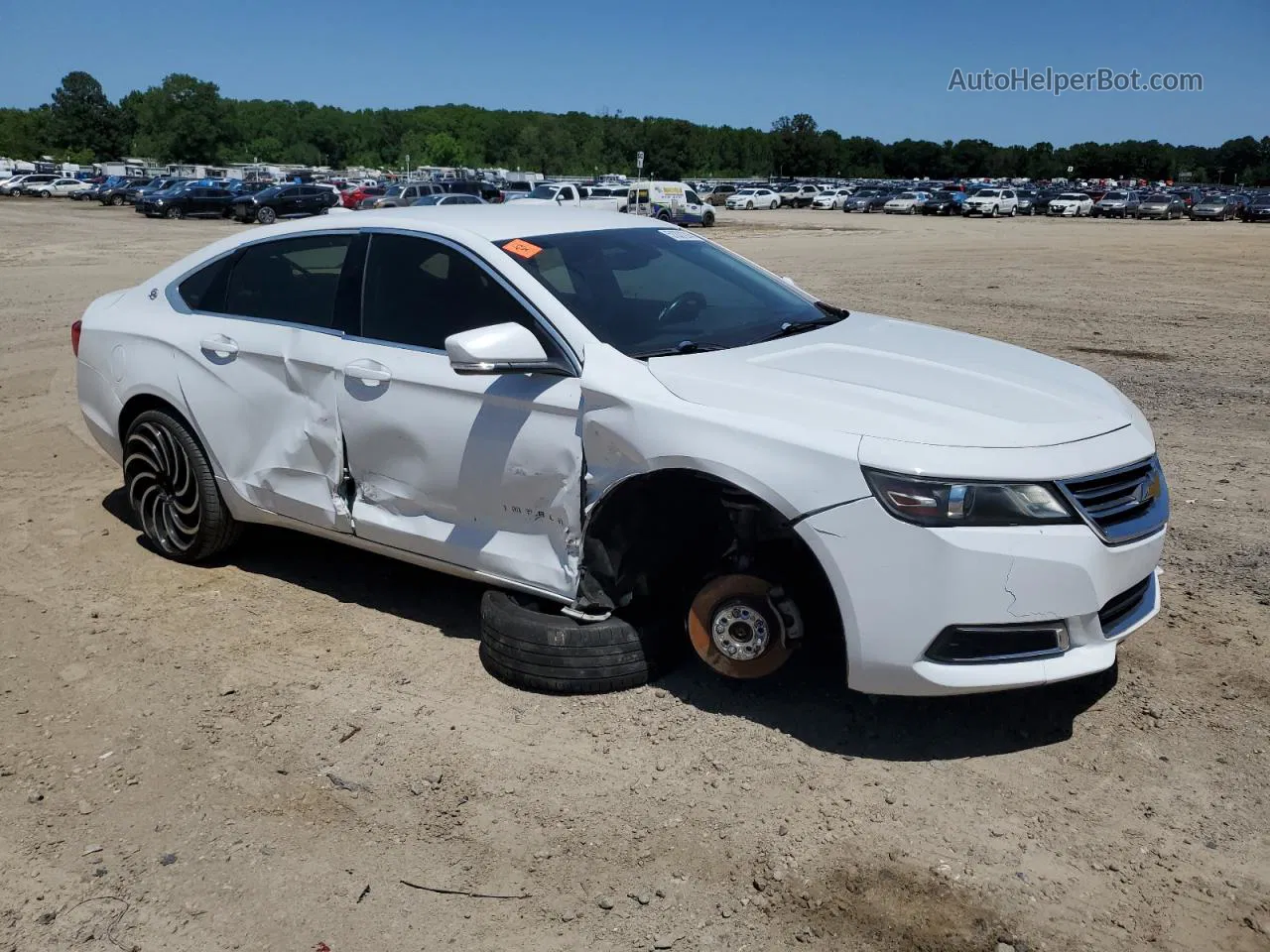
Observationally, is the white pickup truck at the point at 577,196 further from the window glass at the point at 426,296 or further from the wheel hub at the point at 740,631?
the wheel hub at the point at 740,631

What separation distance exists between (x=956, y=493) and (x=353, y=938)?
204cm

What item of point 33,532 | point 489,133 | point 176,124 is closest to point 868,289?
point 33,532

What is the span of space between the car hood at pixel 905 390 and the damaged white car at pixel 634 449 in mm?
14

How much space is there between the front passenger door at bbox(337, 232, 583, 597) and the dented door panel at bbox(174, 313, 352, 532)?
0.14 metres

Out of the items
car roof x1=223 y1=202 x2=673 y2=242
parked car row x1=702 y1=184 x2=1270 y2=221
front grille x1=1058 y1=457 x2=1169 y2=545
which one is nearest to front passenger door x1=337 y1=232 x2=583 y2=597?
car roof x1=223 y1=202 x2=673 y2=242

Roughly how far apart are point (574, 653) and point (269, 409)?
1.80 m

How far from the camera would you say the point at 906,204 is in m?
64.8

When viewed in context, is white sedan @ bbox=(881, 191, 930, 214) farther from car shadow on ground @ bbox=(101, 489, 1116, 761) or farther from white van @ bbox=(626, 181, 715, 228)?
car shadow on ground @ bbox=(101, 489, 1116, 761)

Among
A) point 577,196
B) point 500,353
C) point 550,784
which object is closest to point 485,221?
point 500,353

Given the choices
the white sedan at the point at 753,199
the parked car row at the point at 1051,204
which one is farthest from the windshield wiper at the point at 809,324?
the white sedan at the point at 753,199

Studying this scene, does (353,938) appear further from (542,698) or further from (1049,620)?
(1049,620)

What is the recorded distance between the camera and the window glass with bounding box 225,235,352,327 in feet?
15.3

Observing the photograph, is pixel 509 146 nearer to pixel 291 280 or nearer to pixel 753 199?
pixel 753 199

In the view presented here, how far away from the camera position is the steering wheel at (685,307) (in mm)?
4297
